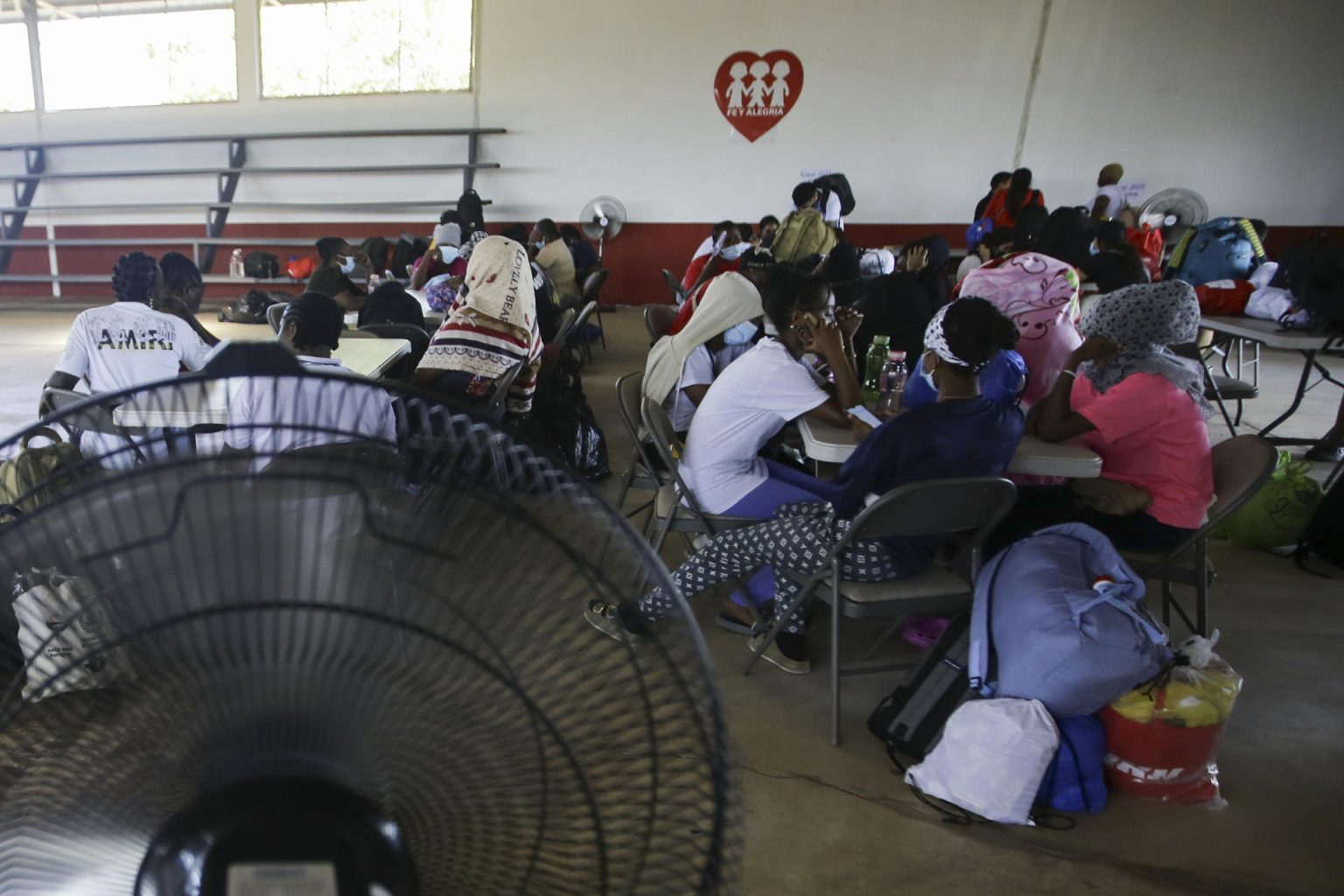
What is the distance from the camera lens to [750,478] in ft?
7.70

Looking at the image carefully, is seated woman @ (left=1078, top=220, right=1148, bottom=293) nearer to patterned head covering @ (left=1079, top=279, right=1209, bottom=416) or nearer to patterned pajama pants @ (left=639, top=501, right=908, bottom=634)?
patterned head covering @ (left=1079, top=279, right=1209, bottom=416)

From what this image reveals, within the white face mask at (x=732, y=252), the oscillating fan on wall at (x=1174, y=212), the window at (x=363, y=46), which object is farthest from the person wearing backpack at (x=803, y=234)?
the window at (x=363, y=46)

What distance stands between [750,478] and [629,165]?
23.2 feet

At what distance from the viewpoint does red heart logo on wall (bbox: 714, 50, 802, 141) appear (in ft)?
26.9

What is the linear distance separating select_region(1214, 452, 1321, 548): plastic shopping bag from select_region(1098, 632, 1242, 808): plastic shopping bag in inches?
64.9

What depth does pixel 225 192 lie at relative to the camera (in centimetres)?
906

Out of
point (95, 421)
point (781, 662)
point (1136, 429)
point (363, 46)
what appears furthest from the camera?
point (363, 46)

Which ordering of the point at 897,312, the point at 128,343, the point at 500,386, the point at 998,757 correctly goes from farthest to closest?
the point at 897,312
the point at 500,386
the point at 128,343
the point at 998,757

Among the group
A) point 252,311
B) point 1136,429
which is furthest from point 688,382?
point 252,311

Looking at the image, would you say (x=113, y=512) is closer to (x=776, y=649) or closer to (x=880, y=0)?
(x=776, y=649)

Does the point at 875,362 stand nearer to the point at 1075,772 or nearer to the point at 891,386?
the point at 891,386

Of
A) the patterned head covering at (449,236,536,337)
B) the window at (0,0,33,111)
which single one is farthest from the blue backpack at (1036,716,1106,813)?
the window at (0,0,33,111)

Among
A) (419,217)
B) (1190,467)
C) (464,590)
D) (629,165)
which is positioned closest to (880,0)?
(629,165)

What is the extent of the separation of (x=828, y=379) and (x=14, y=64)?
1128 centimetres
